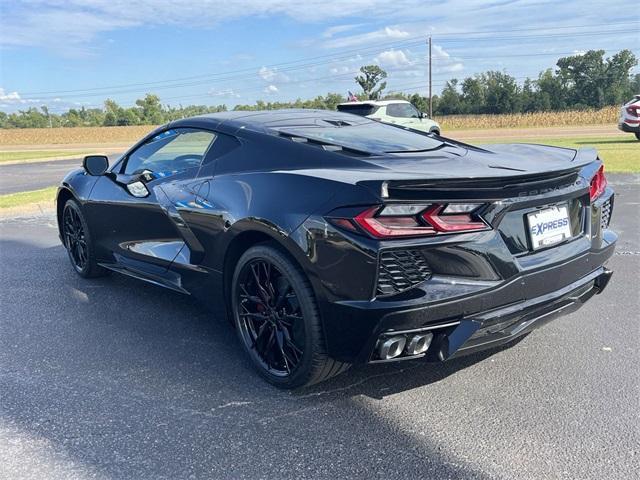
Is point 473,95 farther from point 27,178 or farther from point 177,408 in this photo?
point 177,408

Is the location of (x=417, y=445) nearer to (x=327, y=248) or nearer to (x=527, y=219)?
(x=327, y=248)

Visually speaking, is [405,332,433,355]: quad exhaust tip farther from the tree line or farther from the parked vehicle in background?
the tree line

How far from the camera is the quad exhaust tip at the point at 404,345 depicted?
246 cm

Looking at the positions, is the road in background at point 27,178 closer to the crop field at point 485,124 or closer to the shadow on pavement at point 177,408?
the shadow on pavement at point 177,408

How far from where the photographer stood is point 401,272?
7.87ft

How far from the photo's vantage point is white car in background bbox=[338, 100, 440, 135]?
17.9m

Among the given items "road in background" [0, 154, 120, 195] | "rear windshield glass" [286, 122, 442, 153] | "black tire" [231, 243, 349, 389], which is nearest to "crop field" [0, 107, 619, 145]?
"road in background" [0, 154, 120, 195]

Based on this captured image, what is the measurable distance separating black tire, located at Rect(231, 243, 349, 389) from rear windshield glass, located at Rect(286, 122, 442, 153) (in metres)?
0.83

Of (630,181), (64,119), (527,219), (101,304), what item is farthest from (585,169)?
(64,119)

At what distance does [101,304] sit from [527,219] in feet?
10.8

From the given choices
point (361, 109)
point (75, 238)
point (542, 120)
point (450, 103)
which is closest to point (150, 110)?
point (450, 103)

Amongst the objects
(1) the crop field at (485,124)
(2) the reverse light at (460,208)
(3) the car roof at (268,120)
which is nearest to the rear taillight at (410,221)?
(2) the reverse light at (460,208)

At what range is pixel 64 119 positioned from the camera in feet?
294

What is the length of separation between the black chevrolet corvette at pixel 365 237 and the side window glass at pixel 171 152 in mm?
26
